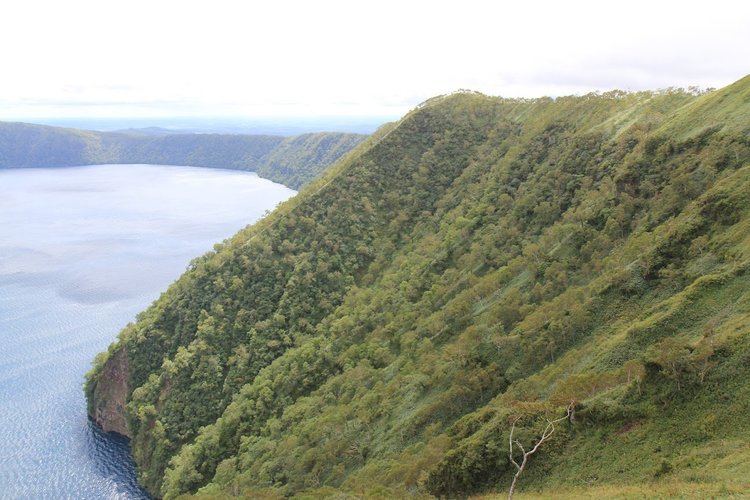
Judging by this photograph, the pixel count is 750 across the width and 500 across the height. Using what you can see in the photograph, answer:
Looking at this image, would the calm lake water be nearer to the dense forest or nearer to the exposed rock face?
the exposed rock face

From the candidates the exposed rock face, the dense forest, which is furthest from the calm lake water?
the dense forest

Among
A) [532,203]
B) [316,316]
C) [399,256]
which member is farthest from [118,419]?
[532,203]

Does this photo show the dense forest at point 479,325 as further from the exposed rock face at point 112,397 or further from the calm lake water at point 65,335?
the calm lake water at point 65,335

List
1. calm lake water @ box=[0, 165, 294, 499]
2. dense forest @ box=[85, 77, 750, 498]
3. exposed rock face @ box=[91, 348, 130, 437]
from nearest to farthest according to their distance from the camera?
1. dense forest @ box=[85, 77, 750, 498]
2. calm lake water @ box=[0, 165, 294, 499]
3. exposed rock face @ box=[91, 348, 130, 437]

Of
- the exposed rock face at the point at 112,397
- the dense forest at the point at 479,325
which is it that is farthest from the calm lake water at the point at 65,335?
the dense forest at the point at 479,325

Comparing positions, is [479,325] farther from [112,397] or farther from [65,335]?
Result: [65,335]

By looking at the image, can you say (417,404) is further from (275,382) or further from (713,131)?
(713,131)
